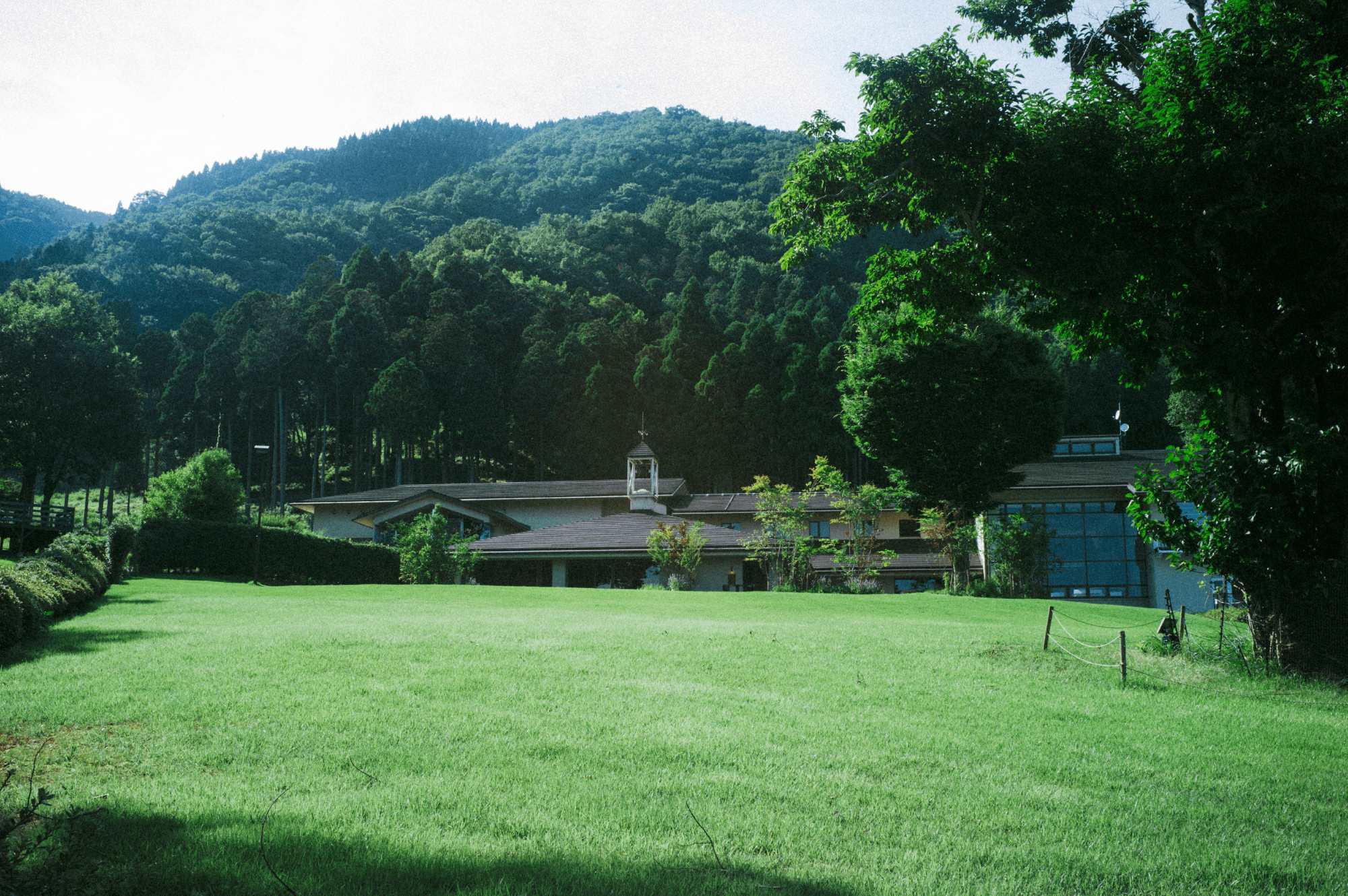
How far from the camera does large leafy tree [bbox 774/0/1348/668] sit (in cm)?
1183

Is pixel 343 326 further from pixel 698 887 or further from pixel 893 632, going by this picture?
pixel 698 887

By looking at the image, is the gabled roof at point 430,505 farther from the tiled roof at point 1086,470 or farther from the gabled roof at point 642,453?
the tiled roof at point 1086,470

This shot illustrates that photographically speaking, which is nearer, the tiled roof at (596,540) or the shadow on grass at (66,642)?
the shadow on grass at (66,642)

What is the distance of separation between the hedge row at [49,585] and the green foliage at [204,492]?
1658 cm

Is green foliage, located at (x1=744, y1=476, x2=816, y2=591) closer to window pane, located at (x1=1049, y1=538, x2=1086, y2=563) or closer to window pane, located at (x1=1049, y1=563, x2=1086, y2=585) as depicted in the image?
window pane, located at (x1=1049, y1=538, x2=1086, y2=563)

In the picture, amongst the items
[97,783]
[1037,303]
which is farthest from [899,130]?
[97,783]

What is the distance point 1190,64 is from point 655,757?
12644 mm

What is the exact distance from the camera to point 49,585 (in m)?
16.4

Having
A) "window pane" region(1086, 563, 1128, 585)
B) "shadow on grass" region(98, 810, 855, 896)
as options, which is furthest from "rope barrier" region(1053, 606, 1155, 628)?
"shadow on grass" region(98, 810, 855, 896)

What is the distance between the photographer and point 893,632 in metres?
17.1

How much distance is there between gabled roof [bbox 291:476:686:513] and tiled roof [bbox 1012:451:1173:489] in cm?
1965

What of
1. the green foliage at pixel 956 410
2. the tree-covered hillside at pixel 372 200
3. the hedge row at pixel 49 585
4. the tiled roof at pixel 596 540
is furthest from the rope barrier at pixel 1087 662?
the tree-covered hillside at pixel 372 200

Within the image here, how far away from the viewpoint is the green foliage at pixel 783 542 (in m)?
34.7

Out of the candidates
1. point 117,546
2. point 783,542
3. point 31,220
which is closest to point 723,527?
point 783,542
